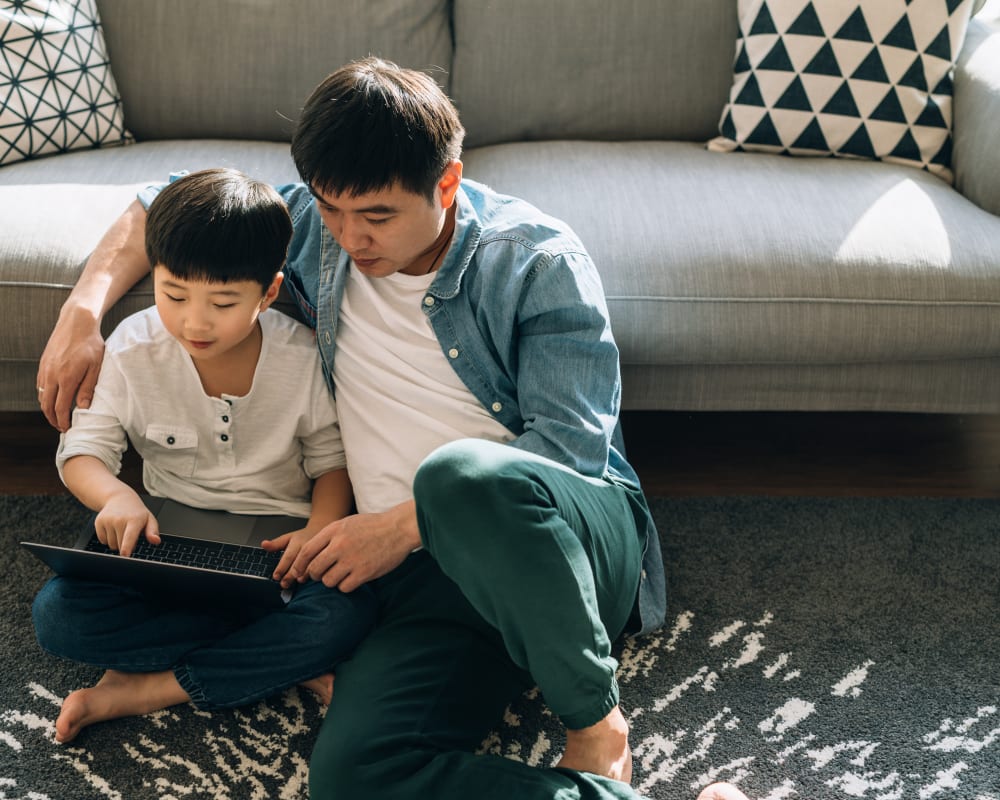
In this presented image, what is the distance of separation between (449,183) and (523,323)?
0.20 metres

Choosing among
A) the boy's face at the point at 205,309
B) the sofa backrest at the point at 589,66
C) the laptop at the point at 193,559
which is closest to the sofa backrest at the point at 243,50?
the sofa backrest at the point at 589,66

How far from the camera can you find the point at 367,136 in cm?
113

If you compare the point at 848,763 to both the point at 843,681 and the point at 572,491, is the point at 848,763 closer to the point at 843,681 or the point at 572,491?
the point at 843,681

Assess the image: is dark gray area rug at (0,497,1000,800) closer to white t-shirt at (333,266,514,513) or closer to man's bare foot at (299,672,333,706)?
man's bare foot at (299,672,333,706)

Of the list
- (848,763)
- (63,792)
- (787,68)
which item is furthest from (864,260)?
(63,792)

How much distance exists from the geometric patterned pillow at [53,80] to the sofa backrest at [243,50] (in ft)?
0.22

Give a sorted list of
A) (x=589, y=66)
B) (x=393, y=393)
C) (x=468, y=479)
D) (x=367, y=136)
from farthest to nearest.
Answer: (x=589, y=66) → (x=393, y=393) → (x=367, y=136) → (x=468, y=479)

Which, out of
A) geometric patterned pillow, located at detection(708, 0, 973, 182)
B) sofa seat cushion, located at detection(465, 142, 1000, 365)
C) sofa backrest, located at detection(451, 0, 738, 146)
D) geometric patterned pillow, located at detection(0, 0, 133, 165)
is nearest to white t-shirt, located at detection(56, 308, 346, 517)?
sofa seat cushion, located at detection(465, 142, 1000, 365)

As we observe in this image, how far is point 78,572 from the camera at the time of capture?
1248 millimetres

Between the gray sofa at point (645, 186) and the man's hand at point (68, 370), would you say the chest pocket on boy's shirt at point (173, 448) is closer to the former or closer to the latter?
the man's hand at point (68, 370)

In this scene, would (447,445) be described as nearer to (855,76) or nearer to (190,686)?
(190,686)

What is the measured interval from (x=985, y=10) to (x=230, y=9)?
156cm

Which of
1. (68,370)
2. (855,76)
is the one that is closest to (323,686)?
(68,370)

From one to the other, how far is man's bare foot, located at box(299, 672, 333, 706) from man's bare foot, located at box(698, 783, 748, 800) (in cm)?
49
